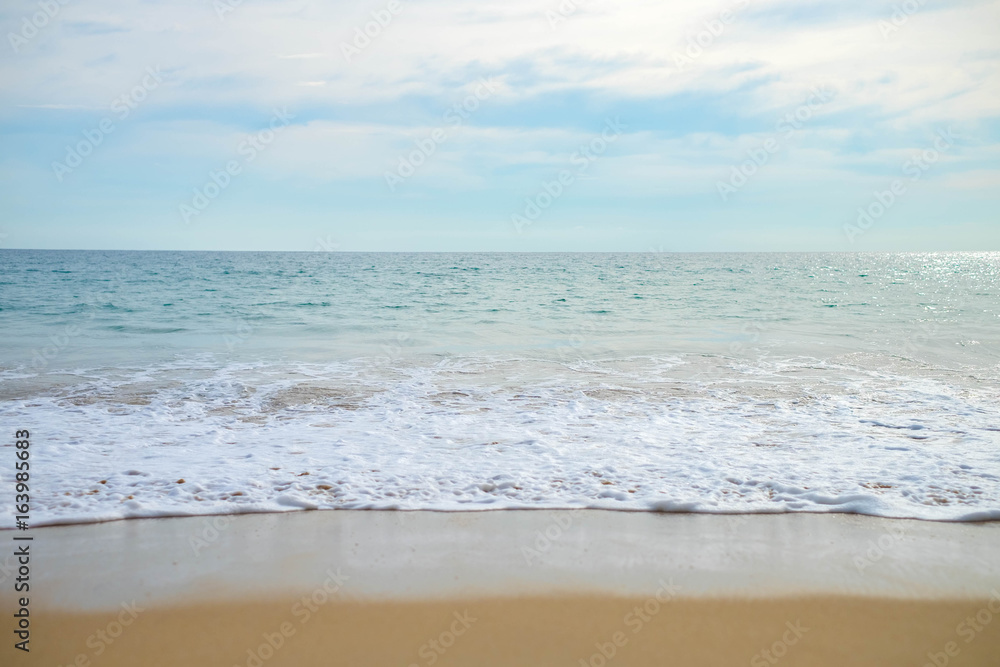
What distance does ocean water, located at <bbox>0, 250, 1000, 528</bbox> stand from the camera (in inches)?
215

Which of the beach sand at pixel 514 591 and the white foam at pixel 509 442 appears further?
the white foam at pixel 509 442

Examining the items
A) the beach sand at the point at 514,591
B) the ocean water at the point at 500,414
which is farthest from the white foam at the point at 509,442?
the beach sand at the point at 514,591

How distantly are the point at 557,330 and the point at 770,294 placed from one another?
17608 millimetres

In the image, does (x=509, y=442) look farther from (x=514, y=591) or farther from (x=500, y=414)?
(x=514, y=591)

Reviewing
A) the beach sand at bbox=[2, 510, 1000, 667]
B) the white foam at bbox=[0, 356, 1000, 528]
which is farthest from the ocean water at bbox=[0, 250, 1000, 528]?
the beach sand at bbox=[2, 510, 1000, 667]

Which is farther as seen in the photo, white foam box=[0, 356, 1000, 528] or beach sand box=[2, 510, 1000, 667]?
white foam box=[0, 356, 1000, 528]

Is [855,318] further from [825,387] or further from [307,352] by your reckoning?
[307,352]

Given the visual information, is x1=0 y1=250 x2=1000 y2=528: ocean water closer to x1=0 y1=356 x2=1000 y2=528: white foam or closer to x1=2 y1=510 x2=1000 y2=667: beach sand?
x1=0 y1=356 x2=1000 y2=528: white foam

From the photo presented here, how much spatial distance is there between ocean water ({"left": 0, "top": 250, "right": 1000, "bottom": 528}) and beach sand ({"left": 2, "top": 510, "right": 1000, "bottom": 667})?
1.40 ft

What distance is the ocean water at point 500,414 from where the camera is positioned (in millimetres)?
5453

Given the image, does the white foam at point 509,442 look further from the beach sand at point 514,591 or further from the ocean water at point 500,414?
the beach sand at point 514,591

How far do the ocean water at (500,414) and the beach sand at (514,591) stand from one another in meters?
0.43

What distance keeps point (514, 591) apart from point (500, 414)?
180 inches

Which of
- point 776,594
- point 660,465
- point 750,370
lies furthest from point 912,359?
point 776,594
